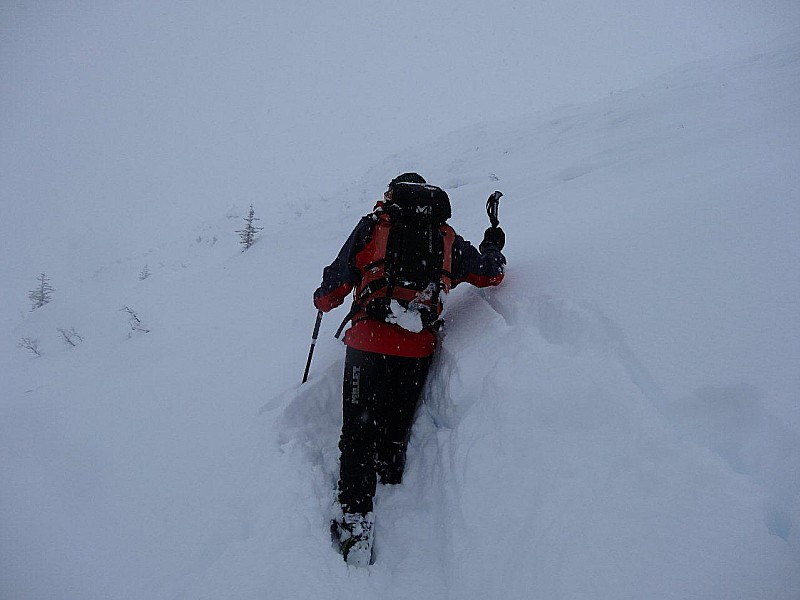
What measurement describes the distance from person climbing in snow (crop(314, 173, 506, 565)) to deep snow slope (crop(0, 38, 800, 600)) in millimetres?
283

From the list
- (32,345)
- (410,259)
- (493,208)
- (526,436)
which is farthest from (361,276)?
(32,345)

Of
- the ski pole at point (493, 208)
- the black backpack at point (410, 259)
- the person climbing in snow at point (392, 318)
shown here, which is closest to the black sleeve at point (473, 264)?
the person climbing in snow at point (392, 318)

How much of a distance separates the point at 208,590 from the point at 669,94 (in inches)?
463

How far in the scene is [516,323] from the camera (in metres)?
3.31

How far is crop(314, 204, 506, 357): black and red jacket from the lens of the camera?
10.6 ft

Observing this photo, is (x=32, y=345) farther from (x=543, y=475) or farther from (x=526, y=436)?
(x=543, y=475)

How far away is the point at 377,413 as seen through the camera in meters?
3.17

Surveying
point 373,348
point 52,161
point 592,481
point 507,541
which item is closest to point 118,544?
point 373,348

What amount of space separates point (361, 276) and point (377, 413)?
1.13 metres

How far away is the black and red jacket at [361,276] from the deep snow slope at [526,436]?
31cm

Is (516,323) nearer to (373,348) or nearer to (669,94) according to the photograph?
(373,348)

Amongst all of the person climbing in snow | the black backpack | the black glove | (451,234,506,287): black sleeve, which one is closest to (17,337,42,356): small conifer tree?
the person climbing in snow

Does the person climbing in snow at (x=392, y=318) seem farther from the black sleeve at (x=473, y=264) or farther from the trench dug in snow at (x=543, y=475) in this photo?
the trench dug in snow at (x=543, y=475)

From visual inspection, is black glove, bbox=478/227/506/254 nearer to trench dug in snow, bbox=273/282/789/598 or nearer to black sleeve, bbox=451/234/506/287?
black sleeve, bbox=451/234/506/287
